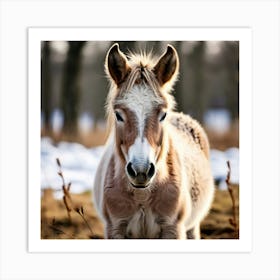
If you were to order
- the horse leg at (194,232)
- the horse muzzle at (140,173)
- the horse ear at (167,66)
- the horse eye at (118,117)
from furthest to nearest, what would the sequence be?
the horse leg at (194,232) → the horse ear at (167,66) → the horse eye at (118,117) → the horse muzzle at (140,173)

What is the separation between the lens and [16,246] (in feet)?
10.00

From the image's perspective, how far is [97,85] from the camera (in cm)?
306

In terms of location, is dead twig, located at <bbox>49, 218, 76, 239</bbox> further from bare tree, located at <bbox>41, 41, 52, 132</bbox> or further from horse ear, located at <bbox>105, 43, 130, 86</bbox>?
horse ear, located at <bbox>105, 43, 130, 86</bbox>

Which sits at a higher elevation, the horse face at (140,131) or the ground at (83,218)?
the horse face at (140,131)

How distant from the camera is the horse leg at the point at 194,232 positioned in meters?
3.01

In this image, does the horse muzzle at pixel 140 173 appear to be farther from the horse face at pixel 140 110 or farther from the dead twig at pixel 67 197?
the dead twig at pixel 67 197

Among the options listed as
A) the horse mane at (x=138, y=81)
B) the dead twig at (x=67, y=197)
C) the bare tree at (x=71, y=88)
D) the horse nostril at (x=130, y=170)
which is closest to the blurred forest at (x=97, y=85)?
the bare tree at (x=71, y=88)

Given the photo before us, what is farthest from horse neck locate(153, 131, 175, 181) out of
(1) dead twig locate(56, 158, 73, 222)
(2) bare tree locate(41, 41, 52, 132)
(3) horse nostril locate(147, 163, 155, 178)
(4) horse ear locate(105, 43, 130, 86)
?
(2) bare tree locate(41, 41, 52, 132)

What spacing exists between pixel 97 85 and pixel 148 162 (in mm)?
654

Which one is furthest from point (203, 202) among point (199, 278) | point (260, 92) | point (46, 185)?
point (46, 185)

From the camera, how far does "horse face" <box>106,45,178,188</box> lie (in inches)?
105

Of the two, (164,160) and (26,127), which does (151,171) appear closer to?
(164,160)
